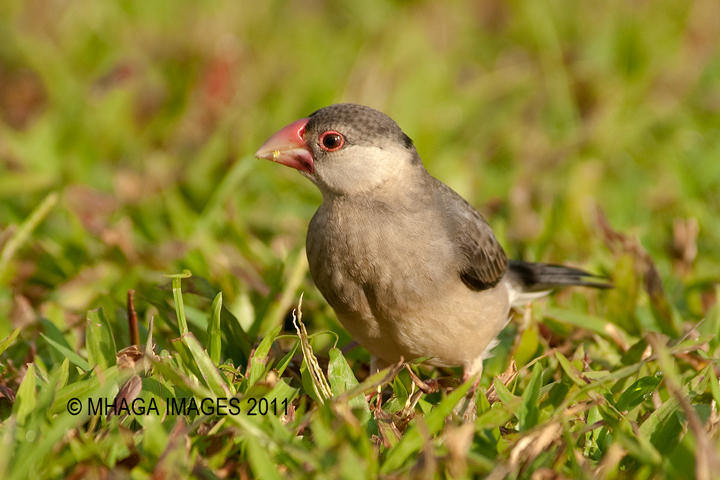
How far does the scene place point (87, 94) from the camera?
20.2 ft

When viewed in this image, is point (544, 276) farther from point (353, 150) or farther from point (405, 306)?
point (353, 150)

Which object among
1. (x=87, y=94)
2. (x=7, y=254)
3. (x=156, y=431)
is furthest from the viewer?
(x=87, y=94)

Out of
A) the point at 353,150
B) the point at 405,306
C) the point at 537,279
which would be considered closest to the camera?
the point at 405,306

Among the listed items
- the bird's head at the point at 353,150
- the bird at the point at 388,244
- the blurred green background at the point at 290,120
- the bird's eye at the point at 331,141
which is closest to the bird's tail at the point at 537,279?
the blurred green background at the point at 290,120

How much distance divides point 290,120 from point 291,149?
289 centimetres

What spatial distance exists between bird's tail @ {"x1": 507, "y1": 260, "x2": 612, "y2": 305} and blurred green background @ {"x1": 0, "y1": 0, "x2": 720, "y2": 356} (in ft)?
0.81

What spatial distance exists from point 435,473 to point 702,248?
10.1ft

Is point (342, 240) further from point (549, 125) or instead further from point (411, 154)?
point (549, 125)

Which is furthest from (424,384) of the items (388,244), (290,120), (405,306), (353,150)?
(290,120)

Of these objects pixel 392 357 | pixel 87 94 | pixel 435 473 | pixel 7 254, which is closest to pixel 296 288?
pixel 392 357

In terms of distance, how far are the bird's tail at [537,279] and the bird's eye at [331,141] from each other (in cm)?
119

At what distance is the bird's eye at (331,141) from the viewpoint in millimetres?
3209

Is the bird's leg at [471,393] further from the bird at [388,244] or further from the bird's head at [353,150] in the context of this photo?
the bird's head at [353,150]

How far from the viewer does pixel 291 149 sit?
3.31 meters
